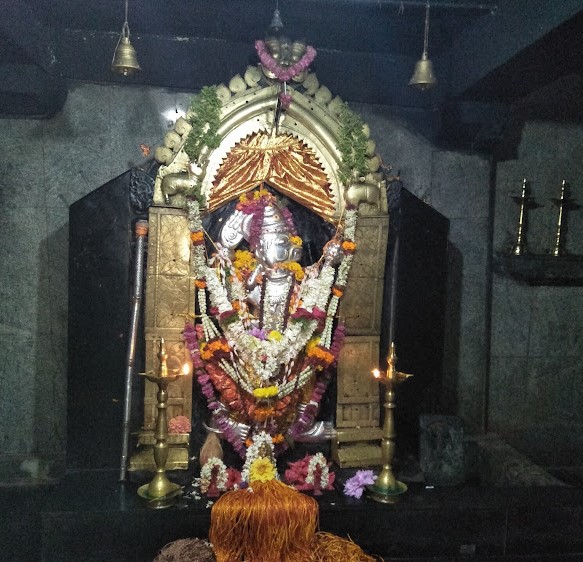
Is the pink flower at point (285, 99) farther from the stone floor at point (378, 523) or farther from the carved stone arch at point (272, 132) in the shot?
the stone floor at point (378, 523)

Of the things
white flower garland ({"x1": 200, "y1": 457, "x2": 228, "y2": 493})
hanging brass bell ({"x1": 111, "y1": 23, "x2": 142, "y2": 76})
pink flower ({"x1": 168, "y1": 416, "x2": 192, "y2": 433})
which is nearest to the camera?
hanging brass bell ({"x1": 111, "y1": 23, "x2": 142, "y2": 76})

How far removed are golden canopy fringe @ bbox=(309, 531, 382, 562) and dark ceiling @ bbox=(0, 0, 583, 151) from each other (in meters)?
3.44

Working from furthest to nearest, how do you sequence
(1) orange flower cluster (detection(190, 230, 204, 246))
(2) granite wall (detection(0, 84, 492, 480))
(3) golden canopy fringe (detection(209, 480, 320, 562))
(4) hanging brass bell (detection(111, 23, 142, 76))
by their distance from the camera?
(2) granite wall (detection(0, 84, 492, 480)) < (1) orange flower cluster (detection(190, 230, 204, 246)) < (4) hanging brass bell (detection(111, 23, 142, 76)) < (3) golden canopy fringe (detection(209, 480, 320, 562))

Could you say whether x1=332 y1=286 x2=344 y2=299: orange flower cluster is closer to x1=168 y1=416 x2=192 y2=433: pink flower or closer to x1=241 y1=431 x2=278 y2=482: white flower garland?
x1=241 y1=431 x2=278 y2=482: white flower garland

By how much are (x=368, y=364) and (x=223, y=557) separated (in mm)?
1789

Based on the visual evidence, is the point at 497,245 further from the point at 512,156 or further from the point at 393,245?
the point at 393,245

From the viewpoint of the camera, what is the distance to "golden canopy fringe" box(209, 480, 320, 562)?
3.56m

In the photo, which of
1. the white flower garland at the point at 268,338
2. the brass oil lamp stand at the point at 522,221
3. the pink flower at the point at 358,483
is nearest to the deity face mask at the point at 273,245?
the white flower garland at the point at 268,338

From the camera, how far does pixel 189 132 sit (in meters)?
4.21

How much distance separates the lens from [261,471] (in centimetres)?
389

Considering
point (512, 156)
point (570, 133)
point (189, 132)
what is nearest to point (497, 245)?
point (512, 156)

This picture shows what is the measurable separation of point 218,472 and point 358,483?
99 centimetres

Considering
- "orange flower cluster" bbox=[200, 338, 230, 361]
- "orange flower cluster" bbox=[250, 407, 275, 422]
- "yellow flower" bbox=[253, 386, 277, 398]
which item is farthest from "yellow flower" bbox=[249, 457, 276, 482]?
"orange flower cluster" bbox=[200, 338, 230, 361]

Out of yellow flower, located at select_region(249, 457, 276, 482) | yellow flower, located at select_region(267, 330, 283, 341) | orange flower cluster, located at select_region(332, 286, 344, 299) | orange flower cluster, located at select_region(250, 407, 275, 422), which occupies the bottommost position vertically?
yellow flower, located at select_region(249, 457, 276, 482)
